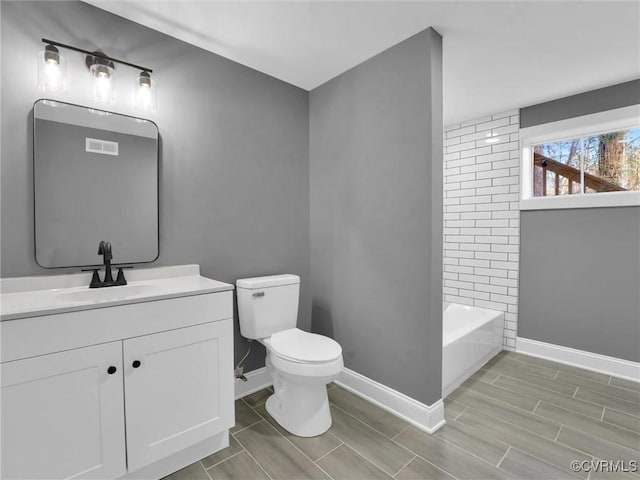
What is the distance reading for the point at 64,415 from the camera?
4.16 feet

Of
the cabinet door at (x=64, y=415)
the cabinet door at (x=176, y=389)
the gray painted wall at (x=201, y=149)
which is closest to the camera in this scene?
the cabinet door at (x=64, y=415)

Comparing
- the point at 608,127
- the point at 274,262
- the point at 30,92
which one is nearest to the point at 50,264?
the point at 30,92

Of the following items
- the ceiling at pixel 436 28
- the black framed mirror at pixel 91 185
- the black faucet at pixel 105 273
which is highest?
the ceiling at pixel 436 28

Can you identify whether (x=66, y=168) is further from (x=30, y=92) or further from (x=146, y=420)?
(x=146, y=420)

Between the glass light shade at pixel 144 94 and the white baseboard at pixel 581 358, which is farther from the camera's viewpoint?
the white baseboard at pixel 581 358

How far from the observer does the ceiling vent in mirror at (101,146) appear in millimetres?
1742

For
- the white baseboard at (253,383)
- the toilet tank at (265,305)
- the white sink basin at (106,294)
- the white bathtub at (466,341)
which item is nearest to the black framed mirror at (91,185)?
the white sink basin at (106,294)

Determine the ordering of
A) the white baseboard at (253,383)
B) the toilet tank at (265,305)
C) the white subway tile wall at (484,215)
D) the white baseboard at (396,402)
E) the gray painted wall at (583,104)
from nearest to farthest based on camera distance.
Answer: the white baseboard at (396,402) → the toilet tank at (265,305) → the white baseboard at (253,383) → the gray painted wall at (583,104) → the white subway tile wall at (484,215)

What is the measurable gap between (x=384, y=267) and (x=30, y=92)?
220 centimetres

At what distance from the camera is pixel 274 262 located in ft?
8.42

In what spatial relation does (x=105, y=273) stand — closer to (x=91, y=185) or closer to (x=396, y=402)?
(x=91, y=185)

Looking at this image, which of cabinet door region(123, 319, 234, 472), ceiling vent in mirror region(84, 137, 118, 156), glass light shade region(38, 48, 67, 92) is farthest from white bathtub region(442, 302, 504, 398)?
glass light shade region(38, 48, 67, 92)

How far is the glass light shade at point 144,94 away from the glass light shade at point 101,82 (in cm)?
13

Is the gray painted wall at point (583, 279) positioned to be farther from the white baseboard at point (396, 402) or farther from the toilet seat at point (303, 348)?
the toilet seat at point (303, 348)
